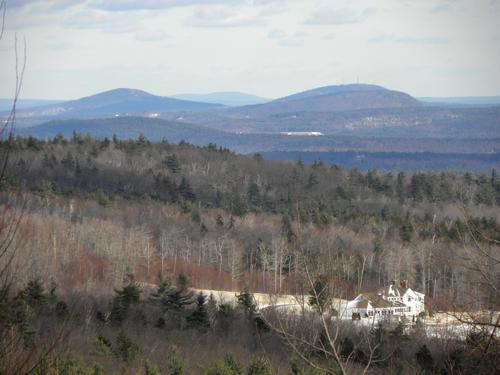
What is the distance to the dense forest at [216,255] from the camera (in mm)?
7883

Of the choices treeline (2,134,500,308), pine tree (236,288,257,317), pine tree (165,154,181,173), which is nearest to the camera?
pine tree (236,288,257,317)

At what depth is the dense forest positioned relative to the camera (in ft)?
25.9

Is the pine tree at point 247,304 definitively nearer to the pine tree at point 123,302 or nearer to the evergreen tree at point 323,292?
the pine tree at point 123,302

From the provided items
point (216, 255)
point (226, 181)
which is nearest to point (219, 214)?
point (216, 255)

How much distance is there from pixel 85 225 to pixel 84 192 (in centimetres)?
1674

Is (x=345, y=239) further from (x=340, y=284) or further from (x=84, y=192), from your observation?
(x=340, y=284)

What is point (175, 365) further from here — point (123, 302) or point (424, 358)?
point (123, 302)

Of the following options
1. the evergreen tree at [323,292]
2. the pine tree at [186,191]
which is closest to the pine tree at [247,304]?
the evergreen tree at [323,292]

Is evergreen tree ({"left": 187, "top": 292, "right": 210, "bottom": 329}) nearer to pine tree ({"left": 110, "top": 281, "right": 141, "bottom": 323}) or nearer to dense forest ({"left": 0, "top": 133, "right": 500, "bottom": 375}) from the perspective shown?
dense forest ({"left": 0, "top": 133, "right": 500, "bottom": 375})

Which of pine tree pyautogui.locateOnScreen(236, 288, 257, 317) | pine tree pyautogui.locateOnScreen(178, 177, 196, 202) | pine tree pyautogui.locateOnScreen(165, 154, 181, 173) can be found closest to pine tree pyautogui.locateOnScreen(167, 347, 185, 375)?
pine tree pyautogui.locateOnScreen(236, 288, 257, 317)

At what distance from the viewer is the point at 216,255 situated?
189 feet

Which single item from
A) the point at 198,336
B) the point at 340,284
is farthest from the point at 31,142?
the point at 340,284

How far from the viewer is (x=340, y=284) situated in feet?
27.0

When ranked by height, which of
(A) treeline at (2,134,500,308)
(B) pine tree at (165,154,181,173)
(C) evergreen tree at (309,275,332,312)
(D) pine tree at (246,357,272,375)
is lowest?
(A) treeline at (2,134,500,308)
